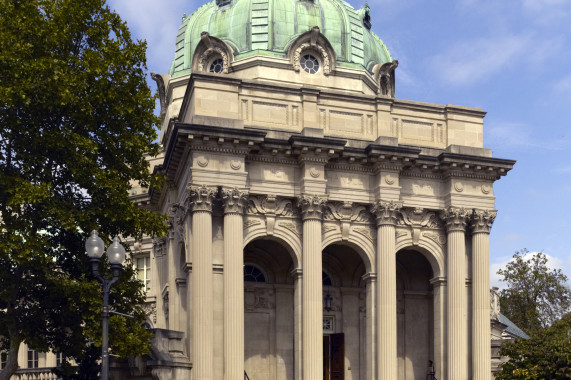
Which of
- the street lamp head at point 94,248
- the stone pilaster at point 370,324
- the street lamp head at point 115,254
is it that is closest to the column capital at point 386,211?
the stone pilaster at point 370,324

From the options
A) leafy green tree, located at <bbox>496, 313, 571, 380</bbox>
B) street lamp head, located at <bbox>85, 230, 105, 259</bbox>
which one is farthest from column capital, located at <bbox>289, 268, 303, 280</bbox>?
street lamp head, located at <bbox>85, 230, 105, 259</bbox>

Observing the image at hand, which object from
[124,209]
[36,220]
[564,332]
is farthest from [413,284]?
[36,220]

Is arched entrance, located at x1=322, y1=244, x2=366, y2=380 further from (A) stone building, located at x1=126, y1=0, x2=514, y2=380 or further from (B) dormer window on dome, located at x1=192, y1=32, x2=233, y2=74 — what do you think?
(B) dormer window on dome, located at x1=192, y1=32, x2=233, y2=74

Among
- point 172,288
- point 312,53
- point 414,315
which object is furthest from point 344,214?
point 312,53

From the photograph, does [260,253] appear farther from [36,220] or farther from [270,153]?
[36,220]

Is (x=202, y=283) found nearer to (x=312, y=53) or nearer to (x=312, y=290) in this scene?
(x=312, y=290)

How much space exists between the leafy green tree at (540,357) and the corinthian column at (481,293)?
732mm

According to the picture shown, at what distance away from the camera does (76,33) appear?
1043 inches

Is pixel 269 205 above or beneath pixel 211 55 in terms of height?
beneath

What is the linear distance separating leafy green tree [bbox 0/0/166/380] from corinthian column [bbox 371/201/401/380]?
9384 mm

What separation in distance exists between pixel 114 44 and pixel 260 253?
1172cm

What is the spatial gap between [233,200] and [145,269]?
14.2 m

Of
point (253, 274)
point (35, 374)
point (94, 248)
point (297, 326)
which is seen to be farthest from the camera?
point (35, 374)

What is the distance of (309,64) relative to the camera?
38719 millimetres
